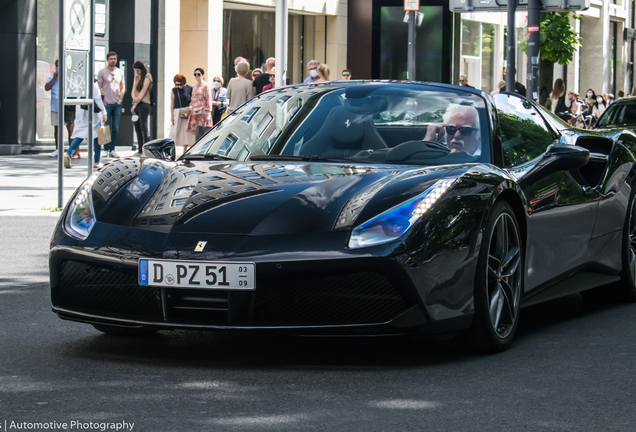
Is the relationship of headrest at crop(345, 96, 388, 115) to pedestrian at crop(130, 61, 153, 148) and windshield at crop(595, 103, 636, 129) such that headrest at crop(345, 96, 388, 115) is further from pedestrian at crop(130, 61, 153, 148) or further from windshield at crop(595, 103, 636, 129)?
pedestrian at crop(130, 61, 153, 148)

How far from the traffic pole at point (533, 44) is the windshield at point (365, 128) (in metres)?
10.3

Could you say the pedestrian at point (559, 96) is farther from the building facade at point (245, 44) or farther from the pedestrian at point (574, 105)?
the pedestrian at point (574, 105)

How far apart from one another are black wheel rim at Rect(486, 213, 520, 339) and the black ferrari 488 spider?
0.01m

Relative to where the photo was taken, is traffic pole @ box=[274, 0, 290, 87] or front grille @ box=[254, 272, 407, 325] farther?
traffic pole @ box=[274, 0, 290, 87]

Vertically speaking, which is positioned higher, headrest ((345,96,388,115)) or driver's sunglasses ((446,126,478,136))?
headrest ((345,96,388,115))

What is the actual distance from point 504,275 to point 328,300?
108 cm

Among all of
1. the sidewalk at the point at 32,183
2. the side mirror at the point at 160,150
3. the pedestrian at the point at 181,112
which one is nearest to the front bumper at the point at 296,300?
the side mirror at the point at 160,150

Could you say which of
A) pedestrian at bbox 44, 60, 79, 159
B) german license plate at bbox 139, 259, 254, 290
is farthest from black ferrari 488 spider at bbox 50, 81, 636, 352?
pedestrian at bbox 44, 60, 79, 159

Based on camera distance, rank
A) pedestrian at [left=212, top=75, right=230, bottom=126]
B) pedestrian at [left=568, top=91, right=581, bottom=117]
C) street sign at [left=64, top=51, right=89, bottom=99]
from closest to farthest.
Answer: street sign at [left=64, top=51, right=89, bottom=99], pedestrian at [left=212, top=75, right=230, bottom=126], pedestrian at [left=568, top=91, right=581, bottom=117]

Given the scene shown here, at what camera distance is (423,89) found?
5801mm

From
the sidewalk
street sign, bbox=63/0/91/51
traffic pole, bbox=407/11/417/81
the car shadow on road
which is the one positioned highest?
traffic pole, bbox=407/11/417/81

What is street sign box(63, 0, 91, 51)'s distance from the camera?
11.8 metres

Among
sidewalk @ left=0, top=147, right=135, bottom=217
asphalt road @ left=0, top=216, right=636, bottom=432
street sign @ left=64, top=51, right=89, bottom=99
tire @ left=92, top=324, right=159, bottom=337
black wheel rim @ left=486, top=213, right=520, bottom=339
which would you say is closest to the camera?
asphalt road @ left=0, top=216, right=636, bottom=432

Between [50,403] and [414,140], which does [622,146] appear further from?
[50,403]
